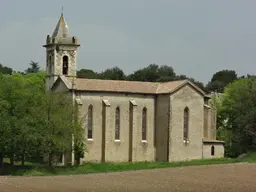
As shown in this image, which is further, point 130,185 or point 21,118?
point 21,118

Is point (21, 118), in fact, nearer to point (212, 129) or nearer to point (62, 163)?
point (62, 163)

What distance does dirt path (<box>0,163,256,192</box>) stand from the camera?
47.9m

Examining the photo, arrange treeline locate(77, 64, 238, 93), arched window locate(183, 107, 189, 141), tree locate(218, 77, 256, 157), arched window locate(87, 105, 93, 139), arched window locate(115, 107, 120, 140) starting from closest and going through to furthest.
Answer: arched window locate(87, 105, 93, 139), arched window locate(115, 107, 120, 140), arched window locate(183, 107, 189, 141), tree locate(218, 77, 256, 157), treeline locate(77, 64, 238, 93)

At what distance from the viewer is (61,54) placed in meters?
78.6

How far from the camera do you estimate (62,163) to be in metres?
74.4

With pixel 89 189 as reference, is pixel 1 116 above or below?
above

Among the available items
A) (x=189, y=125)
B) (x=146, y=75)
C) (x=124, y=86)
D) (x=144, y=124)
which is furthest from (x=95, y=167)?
A: (x=146, y=75)

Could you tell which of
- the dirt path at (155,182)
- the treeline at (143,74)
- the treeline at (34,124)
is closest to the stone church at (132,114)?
the treeline at (34,124)

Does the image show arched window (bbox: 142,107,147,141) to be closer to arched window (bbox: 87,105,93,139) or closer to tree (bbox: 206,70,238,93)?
arched window (bbox: 87,105,93,139)

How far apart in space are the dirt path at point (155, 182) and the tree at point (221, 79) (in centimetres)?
9172

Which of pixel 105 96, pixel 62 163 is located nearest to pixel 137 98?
pixel 105 96

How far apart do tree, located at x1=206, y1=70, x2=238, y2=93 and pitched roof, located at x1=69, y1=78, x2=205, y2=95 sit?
76414 millimetres

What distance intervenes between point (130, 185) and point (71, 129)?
755 inches

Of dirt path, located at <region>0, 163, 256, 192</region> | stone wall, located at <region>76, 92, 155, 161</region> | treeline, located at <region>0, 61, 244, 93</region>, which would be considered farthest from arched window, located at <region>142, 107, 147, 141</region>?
treeline, located at <region>0, 61, 244, 93</region>
